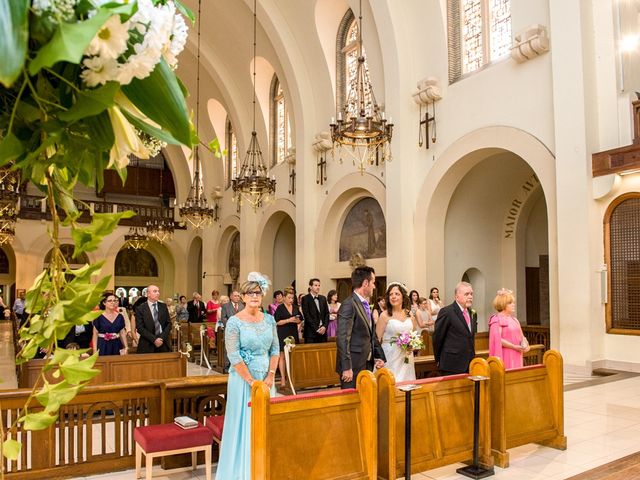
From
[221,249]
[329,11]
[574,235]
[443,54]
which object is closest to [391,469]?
[574,235]

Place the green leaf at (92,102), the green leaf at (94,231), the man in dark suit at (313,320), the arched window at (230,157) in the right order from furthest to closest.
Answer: the arched window at (230,157)
the man in dark suit at (313,320)
the green leaf at (94,231)
the green leaf at (92,102)

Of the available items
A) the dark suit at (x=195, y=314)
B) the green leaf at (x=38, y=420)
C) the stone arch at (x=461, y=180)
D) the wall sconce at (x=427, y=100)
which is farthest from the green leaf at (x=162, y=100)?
the dark suit at (x=195, y=314)

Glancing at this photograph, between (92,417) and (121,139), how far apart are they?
5127 mm

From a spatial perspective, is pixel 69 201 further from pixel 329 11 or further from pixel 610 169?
Result: pixel 329 11

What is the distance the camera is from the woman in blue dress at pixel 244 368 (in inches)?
172

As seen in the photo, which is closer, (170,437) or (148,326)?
(170,437)

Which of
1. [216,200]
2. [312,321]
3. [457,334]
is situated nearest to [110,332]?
[312,321]

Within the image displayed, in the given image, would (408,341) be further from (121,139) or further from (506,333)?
(121,139)

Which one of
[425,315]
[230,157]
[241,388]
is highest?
[230,157]

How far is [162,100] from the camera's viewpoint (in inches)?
30.0

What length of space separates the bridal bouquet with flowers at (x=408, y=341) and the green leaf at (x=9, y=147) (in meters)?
4.94

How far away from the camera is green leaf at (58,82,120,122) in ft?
2.34

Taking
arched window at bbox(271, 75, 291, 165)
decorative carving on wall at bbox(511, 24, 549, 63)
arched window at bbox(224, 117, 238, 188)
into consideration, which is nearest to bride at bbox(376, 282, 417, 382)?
decorative carving on wall at bbox(511, 24, 549, 63)

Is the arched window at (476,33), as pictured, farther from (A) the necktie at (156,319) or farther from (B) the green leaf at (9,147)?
(B) the green leaf at (9,147)
